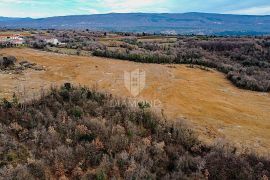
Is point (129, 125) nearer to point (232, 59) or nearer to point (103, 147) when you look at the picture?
point (103, 147)

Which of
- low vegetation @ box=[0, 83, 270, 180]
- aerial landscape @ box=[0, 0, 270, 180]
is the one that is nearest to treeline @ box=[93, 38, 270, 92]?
aerial landscape @ box=[0, 0, 270, 180]

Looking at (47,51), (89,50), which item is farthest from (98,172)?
(89,50)

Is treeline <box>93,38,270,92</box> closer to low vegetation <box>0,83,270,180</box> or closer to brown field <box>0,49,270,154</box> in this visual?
brown field <box>0,49,270,154</box>

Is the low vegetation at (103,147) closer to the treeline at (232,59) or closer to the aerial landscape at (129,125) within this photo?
the aerial landscape at (129,125)

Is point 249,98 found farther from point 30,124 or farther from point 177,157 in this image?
point 30,124

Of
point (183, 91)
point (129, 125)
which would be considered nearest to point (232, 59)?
point (183, 91)

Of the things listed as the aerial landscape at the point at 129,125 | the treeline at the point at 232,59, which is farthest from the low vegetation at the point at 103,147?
the treeline at the point at 232,59
